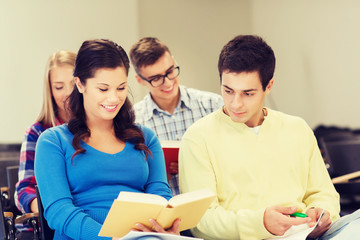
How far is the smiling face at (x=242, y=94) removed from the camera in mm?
2057

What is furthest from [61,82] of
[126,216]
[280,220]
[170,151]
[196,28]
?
[196,28]

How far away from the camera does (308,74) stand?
5.03 metres

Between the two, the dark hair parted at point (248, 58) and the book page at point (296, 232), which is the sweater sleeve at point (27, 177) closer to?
the dark hair parted at point (248, 58)

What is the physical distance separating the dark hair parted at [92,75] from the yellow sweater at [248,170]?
23cm

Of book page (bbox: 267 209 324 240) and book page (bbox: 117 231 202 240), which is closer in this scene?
book page (bbox: 117 231 202 240)

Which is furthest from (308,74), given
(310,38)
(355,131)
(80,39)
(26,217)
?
(26,217)

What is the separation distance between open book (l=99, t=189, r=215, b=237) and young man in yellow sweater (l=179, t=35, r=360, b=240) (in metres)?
0.35

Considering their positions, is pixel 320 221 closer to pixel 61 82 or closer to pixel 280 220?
pixel 280 220

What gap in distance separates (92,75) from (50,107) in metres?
0.89

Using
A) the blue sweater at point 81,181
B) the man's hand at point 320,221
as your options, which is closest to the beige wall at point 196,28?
the blue sweater at point 81,181

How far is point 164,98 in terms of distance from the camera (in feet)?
10.3

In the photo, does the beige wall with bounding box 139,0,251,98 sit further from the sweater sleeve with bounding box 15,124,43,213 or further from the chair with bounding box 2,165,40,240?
the sweater sleeve with bounding box 15,124,43,213

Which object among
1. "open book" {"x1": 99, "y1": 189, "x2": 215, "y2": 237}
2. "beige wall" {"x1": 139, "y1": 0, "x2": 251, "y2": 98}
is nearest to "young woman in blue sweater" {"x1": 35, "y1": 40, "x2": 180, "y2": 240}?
"open book" {"x1": 99, "y1": 189, "x2": 215, "y2": 237}

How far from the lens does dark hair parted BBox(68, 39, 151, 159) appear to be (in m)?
1.98
